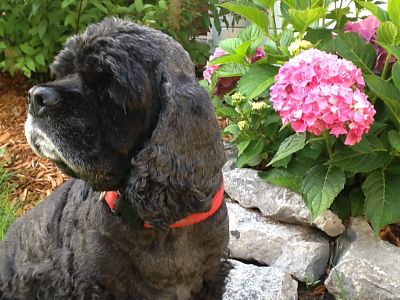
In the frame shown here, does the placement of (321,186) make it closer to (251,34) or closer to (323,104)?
(323,104)

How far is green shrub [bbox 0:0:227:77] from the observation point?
14.3ft

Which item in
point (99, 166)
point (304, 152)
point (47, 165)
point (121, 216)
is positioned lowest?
point (47, 165)

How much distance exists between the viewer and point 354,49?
3.04 metres

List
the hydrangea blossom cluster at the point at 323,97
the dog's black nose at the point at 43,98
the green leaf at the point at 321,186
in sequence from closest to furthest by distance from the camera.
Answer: the dog's black nose at the point at 43,98
the hydrangea blossom cluster at the point at 323,97
the green leaf at the point at 321,186

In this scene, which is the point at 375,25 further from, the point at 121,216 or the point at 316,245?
the point at 121,216

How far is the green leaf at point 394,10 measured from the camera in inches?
116

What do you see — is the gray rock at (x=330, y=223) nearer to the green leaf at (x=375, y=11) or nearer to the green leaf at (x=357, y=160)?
the green leaf at (x=357, y=160)

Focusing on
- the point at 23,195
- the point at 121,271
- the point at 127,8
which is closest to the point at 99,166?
the point at 121,271

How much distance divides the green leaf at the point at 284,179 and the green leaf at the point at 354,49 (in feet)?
1.99

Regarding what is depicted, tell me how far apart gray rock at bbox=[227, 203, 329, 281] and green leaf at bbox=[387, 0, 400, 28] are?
42.2 inches

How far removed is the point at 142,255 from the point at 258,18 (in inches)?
55.7

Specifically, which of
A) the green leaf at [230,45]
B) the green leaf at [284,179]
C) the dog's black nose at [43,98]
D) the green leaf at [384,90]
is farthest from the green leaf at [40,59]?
the dog's black nose at [43,98]

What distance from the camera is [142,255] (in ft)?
7.61

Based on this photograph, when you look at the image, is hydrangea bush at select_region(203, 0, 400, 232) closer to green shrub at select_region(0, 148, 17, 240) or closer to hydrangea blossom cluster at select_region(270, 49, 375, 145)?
hydrangea blossom cluster at select_region(270, 49, 375, 145)
